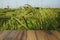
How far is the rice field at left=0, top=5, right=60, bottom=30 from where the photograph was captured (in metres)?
1.32

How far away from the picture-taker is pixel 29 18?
1.32 m

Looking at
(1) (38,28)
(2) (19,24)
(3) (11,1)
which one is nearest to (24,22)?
(2) (19,24)

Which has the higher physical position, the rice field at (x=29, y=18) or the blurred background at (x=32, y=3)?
the blurred background at (x=32, y=3)

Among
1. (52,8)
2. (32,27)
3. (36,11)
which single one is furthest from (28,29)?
(52,8)

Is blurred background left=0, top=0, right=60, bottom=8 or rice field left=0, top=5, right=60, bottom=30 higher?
blurred background left=0, top=0, right=60, bottom=8

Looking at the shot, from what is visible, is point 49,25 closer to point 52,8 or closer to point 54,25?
point 54,25

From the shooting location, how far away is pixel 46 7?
133 centimetres

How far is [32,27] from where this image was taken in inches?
52.1

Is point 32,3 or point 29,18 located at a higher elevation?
point 32,3

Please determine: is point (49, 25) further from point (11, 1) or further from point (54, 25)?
point (11, 1)

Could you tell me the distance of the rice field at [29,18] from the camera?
1.32m

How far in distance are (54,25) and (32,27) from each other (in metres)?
0.25

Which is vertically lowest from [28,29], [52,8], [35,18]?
[28,29]

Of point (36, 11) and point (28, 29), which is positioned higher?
point (36, 11)
